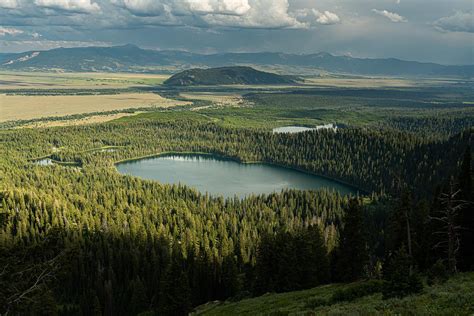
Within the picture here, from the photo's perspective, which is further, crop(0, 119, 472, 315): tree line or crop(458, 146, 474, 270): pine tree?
crop(458, 146, 474, 270): pine tree

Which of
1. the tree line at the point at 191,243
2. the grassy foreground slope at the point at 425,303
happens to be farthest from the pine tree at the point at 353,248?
the grassy foreground slope at the point at 425,303

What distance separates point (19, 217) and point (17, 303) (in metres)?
130

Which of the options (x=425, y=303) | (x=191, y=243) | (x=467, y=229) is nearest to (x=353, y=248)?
(x=467, y=229)

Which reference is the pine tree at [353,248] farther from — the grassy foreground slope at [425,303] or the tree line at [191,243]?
the grassy foreground slope at [425,303]

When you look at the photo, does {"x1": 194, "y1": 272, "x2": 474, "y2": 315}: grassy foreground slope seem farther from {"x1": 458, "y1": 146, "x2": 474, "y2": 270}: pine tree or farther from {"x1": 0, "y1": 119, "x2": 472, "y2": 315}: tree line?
{"x1": 458, "y1": 146, "x2": 474, "y2": 270}: pine tree

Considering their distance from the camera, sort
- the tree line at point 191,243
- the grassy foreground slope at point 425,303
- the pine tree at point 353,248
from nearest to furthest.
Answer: the grassy foreground slope at point 425,303
the tree line at point 191,243
the pine tree at point 353,248

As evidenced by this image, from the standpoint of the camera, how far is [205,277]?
11125cm

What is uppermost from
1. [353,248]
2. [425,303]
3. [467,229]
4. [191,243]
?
[425,303]

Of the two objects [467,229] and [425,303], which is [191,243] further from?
[425,303]

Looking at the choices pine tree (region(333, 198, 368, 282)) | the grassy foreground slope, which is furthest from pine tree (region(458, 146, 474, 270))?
pine tree (region(333, 198, 368, 282))

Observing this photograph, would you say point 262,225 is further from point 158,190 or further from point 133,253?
point 158,190

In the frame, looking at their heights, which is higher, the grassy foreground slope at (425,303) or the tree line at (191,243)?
the grassy foreground slope at (425,303)

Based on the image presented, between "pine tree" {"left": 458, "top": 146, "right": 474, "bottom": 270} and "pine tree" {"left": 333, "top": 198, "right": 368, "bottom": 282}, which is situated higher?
"pine tree" {"left": 458, "top": 146, "right": 474, "bottom": 270}

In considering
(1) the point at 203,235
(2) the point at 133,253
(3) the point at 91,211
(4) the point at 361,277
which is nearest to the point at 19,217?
(3) the point at 91,211
